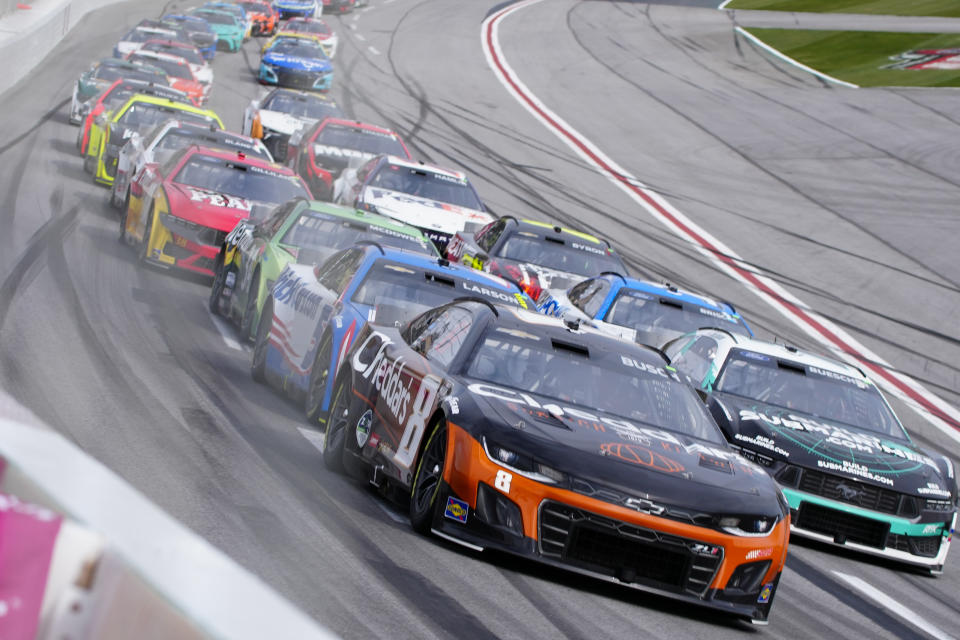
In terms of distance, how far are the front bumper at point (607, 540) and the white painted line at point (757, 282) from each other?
10056mm

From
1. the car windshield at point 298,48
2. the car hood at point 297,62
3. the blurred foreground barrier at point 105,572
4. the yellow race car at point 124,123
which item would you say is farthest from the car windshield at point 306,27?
the blurred foreground barrier at point 105,572

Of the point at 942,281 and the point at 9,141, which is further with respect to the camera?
the point at 9,141

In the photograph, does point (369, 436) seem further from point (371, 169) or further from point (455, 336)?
point (371, 169)

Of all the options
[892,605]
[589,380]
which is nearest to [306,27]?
[589,380]

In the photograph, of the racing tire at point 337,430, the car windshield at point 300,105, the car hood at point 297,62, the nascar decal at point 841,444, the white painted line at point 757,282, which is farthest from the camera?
the car hood at point 297,62

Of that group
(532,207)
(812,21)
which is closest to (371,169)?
(532,207)

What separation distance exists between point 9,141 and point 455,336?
21.1 m

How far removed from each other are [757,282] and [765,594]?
17992 mm

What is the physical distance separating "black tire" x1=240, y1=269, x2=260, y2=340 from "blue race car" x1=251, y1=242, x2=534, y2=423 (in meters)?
1.22

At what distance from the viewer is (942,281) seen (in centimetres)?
2564

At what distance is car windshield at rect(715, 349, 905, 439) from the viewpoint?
39.2ft

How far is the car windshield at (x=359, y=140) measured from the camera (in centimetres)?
2514

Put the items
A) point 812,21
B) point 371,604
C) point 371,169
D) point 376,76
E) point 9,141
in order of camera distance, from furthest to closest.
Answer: point 812,21 → point 376,76 → point 9,141 → point 371,169 → point 371,604

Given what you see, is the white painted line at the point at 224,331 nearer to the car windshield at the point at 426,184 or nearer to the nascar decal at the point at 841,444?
the nascar decal at the point at 841,444
